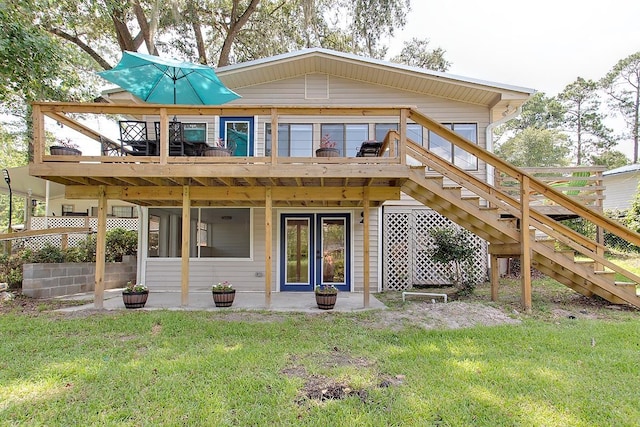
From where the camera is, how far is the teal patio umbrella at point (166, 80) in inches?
229

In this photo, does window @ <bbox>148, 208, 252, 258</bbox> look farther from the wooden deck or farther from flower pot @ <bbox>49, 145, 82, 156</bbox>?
flower pot @ <bbox>49, 145, 82, 156</bbox>

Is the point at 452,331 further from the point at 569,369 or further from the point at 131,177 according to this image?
the point at 131,177

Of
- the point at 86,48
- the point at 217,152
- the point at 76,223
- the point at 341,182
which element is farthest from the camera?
the point at 86,48

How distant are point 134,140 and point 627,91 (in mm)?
34413

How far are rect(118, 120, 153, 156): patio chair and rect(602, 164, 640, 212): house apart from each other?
1930 centimetres

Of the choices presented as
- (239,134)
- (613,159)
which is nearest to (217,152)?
(239,134)

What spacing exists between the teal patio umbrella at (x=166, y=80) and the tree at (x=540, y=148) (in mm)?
25277

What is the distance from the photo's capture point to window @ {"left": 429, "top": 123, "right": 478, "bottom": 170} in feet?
28.2

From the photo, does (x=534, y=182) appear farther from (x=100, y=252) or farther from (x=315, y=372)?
(x=100, y=252)

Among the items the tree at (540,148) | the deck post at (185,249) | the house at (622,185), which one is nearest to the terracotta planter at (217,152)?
the deck post at (185,249)

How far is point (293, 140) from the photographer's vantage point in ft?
28.2

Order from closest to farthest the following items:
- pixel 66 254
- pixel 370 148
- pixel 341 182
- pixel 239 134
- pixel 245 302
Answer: pixel 341 182, pixel 370 148, pixel 245 302, pixel 66 254, pixel 239 134

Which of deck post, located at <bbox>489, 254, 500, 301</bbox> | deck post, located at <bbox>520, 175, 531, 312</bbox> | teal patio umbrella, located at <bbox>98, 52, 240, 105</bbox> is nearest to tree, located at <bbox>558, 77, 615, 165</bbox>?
deck post, located at <bbox>489, 254, 500, 301</bbox>

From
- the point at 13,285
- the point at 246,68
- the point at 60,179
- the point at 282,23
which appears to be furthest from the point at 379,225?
the point at 282,23
